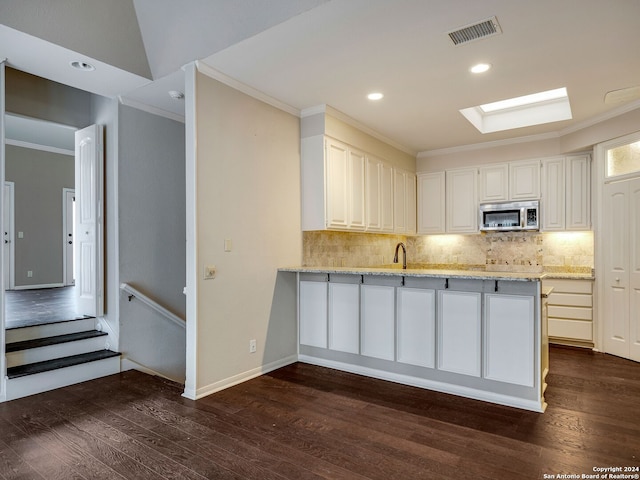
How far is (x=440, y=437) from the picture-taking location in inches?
102

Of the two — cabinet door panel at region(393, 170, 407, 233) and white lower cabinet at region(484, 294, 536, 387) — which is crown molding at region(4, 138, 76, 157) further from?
white lower cabinet at region(484, 294, 536, 387)

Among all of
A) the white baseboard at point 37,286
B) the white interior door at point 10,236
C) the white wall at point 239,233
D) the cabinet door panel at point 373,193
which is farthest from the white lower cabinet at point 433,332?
the white interior door at point 10,236

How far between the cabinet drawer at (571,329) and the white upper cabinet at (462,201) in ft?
5.31

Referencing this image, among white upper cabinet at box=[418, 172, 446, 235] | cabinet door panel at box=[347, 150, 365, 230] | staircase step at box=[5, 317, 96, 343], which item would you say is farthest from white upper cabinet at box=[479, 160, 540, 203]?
staircase step at box=[5, 317, 96, 343]

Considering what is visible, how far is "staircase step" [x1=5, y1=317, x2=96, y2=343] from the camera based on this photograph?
3.71 metres

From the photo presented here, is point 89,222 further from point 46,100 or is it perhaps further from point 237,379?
point 237,379

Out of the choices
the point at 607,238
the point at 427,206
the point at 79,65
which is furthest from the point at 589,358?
the point at 79,65

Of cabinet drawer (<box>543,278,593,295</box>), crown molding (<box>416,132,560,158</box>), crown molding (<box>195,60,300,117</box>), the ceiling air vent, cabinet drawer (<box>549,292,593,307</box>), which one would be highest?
the ceiling air vent

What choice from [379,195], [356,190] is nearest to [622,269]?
[379,195]

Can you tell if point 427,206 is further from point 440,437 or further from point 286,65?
point 440,437

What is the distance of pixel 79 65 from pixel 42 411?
2.77 m

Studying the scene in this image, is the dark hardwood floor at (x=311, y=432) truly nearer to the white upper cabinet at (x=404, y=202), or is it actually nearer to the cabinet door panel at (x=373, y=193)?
the cabinet door panel at (x=373, y=193)

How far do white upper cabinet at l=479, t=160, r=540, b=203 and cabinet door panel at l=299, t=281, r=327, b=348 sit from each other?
309 cm

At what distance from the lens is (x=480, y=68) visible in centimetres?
334
